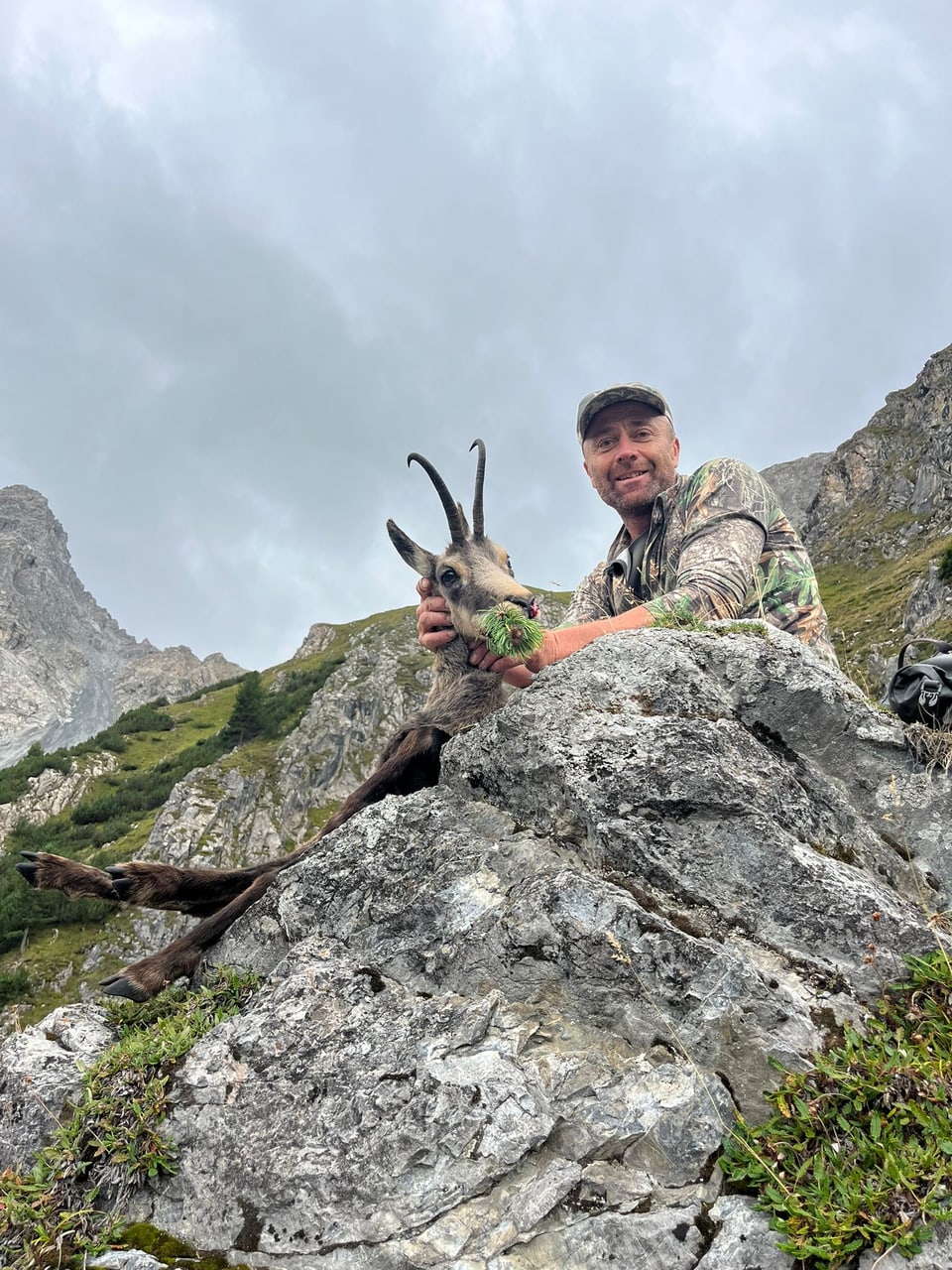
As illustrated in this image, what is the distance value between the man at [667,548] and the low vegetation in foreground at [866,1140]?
10.1 ft

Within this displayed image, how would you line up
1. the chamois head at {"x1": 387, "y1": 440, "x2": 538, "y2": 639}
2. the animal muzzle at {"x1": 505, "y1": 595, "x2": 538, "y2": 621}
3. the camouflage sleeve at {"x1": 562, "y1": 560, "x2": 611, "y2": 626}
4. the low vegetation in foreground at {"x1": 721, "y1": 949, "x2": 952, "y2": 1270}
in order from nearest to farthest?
the low vegetation in foreground at {"x1": 721, "y1": 949, "x2": 952, "y2": 1270} < the animal muzzle at {"x1": 505, "y1": 595, "x2": 538, "y2": 621} < the chamois head at {"x1": 387, "y1": 440, "x2": 538, "y2": 639} < the camouflage sleeve at {"x1": 562, "y1": 560, "x2": 611, "y2": 626}

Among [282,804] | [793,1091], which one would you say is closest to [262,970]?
[793,1091]

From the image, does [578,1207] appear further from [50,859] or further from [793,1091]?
[50,859]

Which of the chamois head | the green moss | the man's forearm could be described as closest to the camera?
the green moss

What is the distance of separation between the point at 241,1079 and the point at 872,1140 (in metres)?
3.06

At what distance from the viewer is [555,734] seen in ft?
15.5

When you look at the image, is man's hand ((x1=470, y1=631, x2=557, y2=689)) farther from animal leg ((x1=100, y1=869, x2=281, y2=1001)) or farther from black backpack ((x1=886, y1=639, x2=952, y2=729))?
black backpack ((x1=886, y1=639, x2=952, y2=729))

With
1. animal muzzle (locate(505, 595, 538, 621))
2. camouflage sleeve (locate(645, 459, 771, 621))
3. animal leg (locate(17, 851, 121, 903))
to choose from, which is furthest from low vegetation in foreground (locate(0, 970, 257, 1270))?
camouflage sleeve (locate(645, 459, 771, 621))

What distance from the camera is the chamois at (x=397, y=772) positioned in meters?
4.73

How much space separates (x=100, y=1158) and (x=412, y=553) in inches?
188

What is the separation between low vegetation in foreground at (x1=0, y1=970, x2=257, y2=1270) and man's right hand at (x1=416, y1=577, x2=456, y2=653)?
3112 millimetres

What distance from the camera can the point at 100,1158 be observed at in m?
3.42

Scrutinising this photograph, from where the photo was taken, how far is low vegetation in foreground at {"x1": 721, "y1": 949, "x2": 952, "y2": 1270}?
244 centimetres

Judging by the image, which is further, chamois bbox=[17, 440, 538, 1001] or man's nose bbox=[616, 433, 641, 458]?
man's nose bbox=[616, 433, 641, 458]
